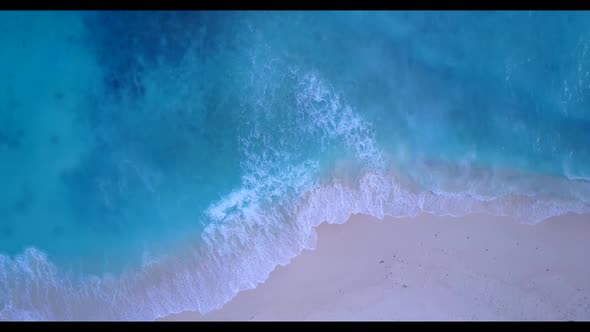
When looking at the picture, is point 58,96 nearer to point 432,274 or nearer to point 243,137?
point 243,137

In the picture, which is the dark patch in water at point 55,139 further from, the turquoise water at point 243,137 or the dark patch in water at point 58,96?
the dark patch in water at point 58,96

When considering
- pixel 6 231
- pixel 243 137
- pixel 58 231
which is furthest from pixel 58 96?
pixel 243 137

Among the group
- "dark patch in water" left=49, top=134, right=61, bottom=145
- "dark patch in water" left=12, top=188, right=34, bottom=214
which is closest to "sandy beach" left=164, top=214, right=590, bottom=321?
"dark patch in water" left=12, top=188, right=34, bottom=214

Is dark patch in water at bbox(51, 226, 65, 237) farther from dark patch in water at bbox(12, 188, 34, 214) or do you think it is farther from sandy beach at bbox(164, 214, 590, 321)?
sandy beach at bbox(164, 214, 590, 321)
